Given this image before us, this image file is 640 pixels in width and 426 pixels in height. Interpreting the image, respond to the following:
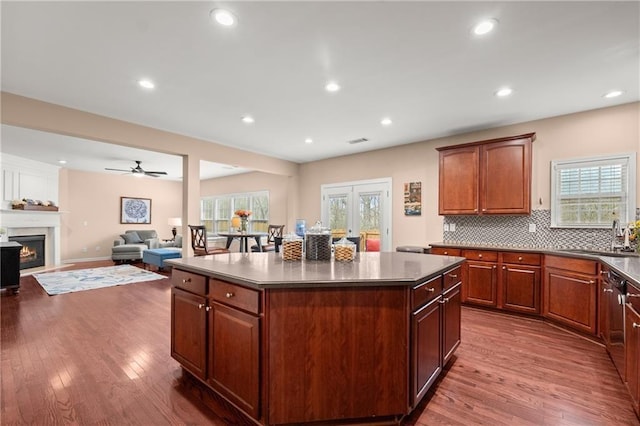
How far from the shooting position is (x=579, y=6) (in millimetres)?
1970

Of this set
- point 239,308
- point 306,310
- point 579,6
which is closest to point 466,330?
point 306,310

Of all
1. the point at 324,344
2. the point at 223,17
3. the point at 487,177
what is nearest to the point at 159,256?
the point at 223,17

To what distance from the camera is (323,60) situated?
2668 mm

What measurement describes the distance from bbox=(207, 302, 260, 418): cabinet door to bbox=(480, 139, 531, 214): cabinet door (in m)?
3.71

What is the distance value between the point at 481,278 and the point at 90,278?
718 centimetres

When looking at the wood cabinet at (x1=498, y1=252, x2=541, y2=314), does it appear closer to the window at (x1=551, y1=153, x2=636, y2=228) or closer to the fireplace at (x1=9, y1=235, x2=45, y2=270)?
the window at (x1=551, y1=153, x2=636, y2=228)

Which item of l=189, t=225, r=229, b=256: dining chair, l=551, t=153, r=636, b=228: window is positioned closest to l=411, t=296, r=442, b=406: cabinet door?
l=551, t=153, r=636, b=228: window

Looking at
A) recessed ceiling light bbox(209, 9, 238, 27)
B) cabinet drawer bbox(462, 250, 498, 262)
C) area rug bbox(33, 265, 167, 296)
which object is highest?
recessed ceiling light bbox(209, 9, 238, 27)

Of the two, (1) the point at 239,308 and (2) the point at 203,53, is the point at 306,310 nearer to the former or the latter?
(1) the point at 239,308

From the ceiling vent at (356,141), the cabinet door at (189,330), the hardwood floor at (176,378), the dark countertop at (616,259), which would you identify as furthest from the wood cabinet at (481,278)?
the cabinet door at (189,330)

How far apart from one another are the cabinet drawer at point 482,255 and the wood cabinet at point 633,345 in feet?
6.03

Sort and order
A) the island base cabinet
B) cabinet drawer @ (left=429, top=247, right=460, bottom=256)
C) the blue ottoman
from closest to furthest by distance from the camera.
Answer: the island base cabinet → cabinet drawer @ (left=429, top=247, right=460, bottom=256) → the blue ottoman

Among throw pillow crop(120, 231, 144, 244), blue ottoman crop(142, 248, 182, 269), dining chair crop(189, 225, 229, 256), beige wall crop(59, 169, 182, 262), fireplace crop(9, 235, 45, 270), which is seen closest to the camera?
dining chair crop(189, 225, 229, 256)

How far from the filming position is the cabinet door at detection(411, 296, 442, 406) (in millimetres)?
1742
